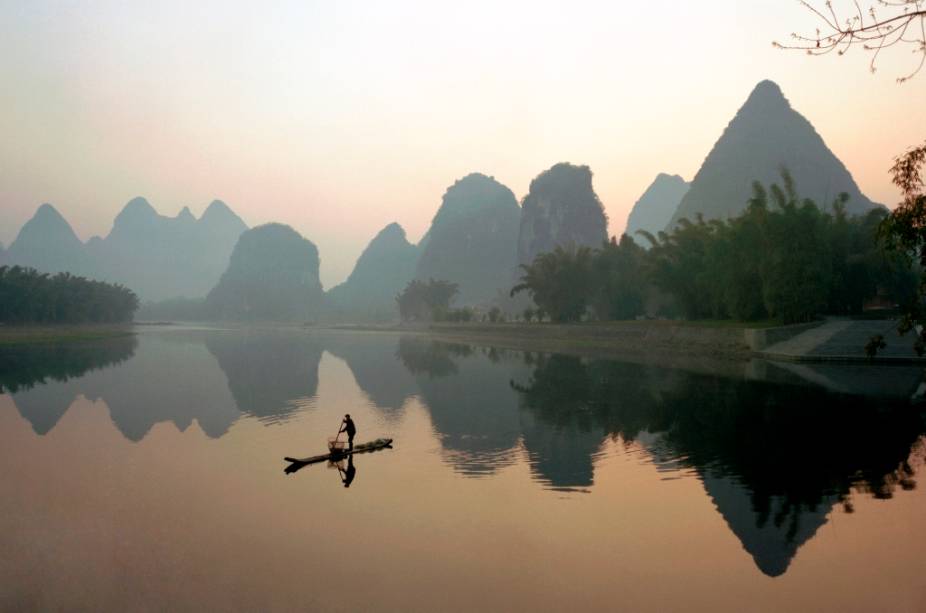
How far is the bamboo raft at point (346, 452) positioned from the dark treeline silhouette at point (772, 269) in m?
29.4

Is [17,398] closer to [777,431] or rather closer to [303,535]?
[303,535]

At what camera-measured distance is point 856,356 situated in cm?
3666

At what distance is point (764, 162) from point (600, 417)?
175 m

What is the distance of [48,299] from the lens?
91500mm

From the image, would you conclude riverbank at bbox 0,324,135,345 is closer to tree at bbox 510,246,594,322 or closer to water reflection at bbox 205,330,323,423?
water reflection at bbox 205,330,323,423

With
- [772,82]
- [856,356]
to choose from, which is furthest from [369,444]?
[772,82]

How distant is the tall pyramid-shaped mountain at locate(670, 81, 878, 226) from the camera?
171000 mm

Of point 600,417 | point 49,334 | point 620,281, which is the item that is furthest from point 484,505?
point 49,334

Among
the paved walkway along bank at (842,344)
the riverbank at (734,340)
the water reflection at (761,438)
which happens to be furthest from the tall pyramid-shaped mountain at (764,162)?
the water reflection at (761,438)

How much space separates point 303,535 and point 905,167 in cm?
1098

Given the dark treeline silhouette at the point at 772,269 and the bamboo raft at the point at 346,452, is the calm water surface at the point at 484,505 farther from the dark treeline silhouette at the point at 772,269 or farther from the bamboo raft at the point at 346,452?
the dark treeline silhouette at the point at 772,269

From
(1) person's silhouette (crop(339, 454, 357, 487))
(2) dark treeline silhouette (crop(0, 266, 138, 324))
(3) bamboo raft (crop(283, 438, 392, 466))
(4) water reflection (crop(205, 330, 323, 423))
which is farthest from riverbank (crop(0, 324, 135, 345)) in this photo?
(1) person's silhouette (crop(339, 454, 357, 487))

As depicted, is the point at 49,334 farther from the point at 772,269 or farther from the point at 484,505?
the point at 484,505

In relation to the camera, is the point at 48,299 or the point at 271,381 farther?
the point at 48,299
